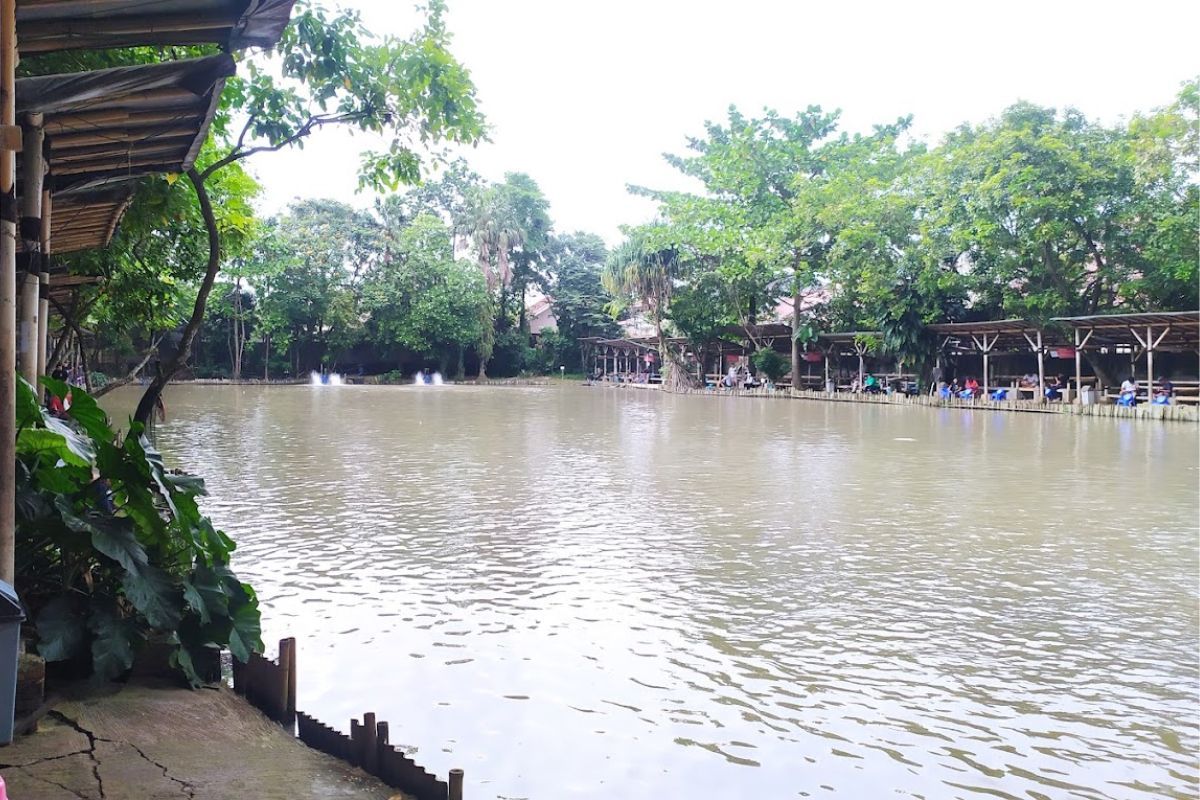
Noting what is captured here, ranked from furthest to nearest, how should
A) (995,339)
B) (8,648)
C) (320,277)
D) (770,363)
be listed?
(320,277)
(770,363)
(995,339)
(8,648)

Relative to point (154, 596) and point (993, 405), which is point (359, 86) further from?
point (993, 405)

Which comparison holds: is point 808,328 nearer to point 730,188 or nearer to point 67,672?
point 730,188

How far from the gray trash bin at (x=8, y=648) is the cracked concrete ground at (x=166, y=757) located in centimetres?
43

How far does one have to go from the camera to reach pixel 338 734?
3324 millimetres

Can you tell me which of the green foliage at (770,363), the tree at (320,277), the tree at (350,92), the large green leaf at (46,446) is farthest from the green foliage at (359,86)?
the tree at (320,277)

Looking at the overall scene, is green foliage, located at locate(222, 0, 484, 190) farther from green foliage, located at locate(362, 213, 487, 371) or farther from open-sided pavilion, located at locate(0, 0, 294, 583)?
green foliage, located at locate(362, 213, 487, 371)

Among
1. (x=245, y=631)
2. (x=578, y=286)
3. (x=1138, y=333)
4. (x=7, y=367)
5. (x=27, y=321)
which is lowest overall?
(x=245, y=631)

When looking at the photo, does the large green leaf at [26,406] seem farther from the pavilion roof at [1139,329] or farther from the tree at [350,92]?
the pavilion roof at [1139,329]

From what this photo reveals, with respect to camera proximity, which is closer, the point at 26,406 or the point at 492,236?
the point at 26,406

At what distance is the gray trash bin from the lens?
2.38 meters

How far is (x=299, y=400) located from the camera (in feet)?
93.5

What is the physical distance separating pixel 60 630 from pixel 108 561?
1.37 feet

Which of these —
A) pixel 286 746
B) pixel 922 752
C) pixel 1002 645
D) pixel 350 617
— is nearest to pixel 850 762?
pixel 922 752

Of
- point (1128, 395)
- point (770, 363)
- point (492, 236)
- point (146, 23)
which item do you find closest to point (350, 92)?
point (146, 23)
